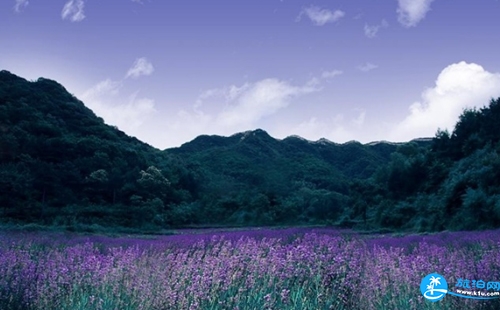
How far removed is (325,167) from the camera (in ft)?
169

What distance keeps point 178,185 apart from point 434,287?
1282 inches

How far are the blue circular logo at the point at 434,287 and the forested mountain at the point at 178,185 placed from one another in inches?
540

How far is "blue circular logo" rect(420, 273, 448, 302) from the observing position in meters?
4.32

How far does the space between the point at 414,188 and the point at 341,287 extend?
27823mm

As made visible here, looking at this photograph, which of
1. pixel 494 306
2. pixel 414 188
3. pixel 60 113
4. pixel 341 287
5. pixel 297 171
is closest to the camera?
pixel 494 306

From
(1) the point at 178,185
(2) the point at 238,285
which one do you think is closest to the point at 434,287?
(2) the point at 238,285

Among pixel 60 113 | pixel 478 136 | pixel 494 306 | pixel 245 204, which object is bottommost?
pixel 494 306

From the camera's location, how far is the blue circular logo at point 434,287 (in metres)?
4.32

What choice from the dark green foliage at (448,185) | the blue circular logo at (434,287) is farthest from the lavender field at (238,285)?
the dark green foliage at (448,185)

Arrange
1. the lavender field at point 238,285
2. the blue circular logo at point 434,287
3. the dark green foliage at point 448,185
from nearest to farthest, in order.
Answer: the lavender field at point 238,285
the blue circular logo at point 434,287
the dark green foliage at point 448,185

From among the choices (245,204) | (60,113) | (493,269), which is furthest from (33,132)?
(493,269)

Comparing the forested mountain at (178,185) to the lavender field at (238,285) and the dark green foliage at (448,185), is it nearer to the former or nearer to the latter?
the dark green foliage at (448,185)

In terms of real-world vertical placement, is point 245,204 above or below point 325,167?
below

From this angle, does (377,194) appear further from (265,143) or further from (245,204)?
(265,143)
